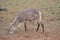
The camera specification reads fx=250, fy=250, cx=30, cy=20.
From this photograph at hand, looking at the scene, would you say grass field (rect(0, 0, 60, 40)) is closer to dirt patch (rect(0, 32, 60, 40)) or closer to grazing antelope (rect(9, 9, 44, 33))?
dirt patch (rect(0, 32, 60, 40))

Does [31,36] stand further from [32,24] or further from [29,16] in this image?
[32,24]

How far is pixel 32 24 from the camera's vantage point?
→ 11.9 m

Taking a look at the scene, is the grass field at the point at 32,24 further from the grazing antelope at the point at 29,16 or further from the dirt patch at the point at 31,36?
the grazing antelope at the point at 29,16

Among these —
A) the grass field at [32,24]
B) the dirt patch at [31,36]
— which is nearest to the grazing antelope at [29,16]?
the grass field at [32,24]

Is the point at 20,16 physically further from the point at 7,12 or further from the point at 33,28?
the point at 7,12

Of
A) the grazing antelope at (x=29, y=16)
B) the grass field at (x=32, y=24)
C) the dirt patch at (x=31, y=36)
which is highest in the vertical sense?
the grazing antelope at (x=29, y=16)

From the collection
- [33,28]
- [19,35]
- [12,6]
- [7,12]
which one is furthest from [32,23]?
[12,6]

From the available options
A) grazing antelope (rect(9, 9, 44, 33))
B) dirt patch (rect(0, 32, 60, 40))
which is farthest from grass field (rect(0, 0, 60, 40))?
grazing antelope (rect(9, 9, 44, 33))

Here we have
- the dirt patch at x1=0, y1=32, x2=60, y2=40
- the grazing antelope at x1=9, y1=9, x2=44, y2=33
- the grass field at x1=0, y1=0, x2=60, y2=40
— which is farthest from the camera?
the grazing antelope at x1=9, y1=9, x2=44, y2=33

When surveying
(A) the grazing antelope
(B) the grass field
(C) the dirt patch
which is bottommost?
(C) the dirt patch

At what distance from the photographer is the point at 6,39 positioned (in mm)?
10008

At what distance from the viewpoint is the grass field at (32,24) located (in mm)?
10430

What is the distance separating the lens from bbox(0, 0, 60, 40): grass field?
34.2 feet

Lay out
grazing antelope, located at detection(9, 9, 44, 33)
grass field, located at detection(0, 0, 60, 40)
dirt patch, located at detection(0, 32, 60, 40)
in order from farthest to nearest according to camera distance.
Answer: grazing antelope, located at detection(9, 9, 44, 33) < grass field, located at detection(0, 0, 60, 40) < dirt patch, located at detection(0, 32, 60, 40)
